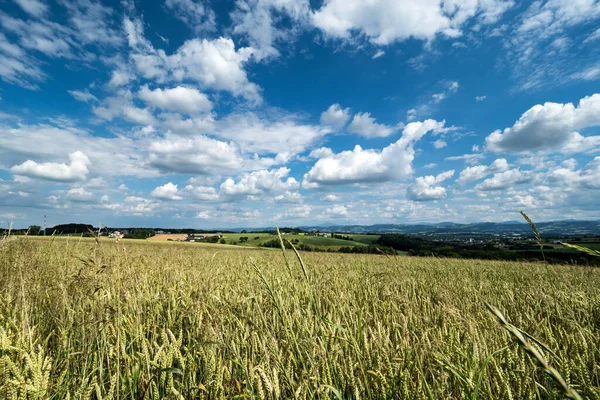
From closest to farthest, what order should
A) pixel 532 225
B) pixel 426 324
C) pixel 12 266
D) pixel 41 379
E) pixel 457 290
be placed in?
pixel 41 379
pixel 532 225
pixel 426 324
pixel 457 290
pixel 12 266

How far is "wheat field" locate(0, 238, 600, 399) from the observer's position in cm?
167

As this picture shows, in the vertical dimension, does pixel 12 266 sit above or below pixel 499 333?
above

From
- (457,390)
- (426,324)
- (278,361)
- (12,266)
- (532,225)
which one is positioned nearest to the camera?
(278,361)

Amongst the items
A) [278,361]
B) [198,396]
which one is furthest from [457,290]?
[198,396]

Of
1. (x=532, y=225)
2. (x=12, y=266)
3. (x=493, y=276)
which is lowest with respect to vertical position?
(x=493, y=276)

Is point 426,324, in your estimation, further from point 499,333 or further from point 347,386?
point 347,386

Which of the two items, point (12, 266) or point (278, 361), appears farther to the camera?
point (12, 266)

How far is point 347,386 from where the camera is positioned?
6.53 feet

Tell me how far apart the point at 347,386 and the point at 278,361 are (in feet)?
1.65

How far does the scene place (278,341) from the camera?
8.74 feet

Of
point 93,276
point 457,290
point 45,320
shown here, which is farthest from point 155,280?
point 457,290

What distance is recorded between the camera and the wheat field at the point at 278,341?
1674mm

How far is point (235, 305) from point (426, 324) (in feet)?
7.19

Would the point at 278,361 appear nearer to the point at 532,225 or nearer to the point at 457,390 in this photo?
the point at 457,390
